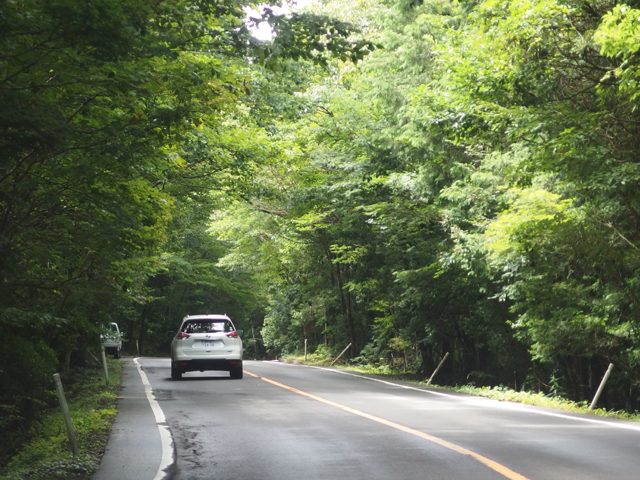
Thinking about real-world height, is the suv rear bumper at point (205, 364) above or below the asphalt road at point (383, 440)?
above

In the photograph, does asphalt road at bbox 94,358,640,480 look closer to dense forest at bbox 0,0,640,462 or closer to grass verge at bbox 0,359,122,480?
grass verge at bbox 0,359,122,480

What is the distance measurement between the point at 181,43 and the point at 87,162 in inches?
73.1

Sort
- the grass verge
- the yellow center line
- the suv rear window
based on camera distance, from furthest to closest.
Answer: the suv rear window, the grass verge, the yellow center line

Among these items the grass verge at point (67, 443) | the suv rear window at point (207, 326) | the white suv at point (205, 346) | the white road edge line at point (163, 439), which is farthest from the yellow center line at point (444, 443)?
the suv rear window at point (207, 326)

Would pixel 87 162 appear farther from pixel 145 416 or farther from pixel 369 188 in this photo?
pixel 369 188

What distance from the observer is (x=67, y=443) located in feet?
30.8

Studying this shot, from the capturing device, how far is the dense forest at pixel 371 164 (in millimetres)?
7230

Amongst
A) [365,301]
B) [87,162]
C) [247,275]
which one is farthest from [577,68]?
[247,275]

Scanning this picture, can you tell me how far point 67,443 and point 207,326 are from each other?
10443 millimetres

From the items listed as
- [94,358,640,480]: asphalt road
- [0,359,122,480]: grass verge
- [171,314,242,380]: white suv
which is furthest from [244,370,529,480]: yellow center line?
[171,314,242,380]: white suv

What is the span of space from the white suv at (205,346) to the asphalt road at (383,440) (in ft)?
13.5

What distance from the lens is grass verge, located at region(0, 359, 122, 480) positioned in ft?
24.4

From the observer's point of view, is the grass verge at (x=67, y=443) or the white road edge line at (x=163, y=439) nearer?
the white road edge line at (x=163, y=439)

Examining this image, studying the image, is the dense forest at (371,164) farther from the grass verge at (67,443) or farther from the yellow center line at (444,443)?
the yellow center line at (444,443)
